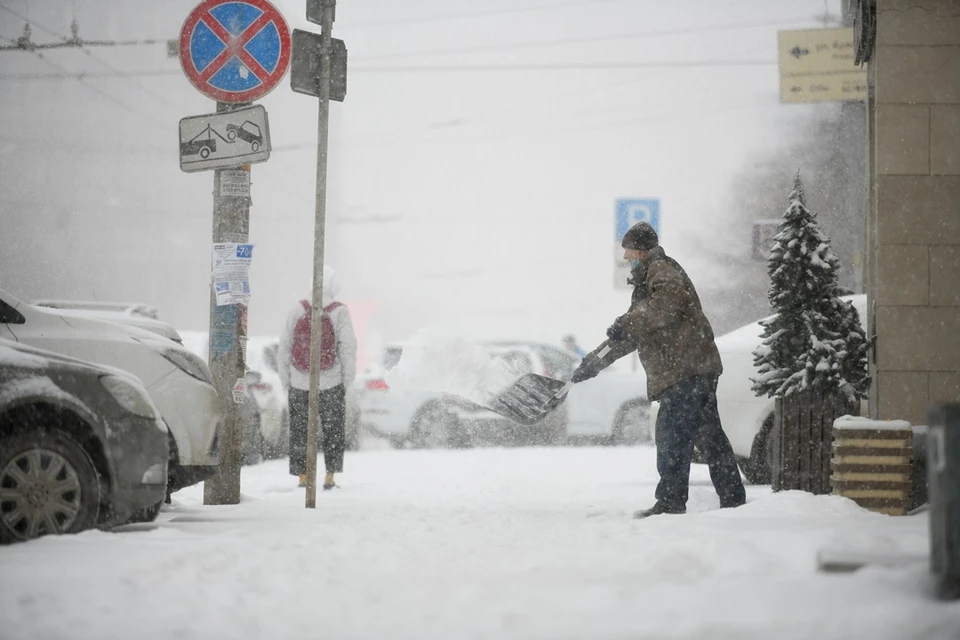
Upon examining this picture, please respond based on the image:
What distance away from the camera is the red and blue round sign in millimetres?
8602

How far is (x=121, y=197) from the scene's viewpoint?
39.8 meters

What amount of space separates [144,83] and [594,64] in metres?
17.7

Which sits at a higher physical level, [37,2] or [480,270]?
[37,2]

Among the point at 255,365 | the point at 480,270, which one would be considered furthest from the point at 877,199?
the point at 480,270

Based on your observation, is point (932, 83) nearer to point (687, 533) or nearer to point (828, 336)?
point (828, 336)

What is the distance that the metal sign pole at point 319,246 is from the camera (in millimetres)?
8055

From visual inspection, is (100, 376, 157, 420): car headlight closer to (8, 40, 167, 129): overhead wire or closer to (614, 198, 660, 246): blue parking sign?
(614, 198, 660, 246): blue parking sign

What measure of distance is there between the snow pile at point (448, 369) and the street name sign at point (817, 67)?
6.96m

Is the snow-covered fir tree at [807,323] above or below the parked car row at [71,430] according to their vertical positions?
above

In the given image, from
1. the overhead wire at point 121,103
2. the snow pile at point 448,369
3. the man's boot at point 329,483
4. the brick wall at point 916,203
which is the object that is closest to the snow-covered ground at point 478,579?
the brick wall at point 916,203

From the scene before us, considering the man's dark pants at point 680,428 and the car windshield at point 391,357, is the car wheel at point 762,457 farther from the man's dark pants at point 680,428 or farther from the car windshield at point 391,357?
the car windshield at point 391,357

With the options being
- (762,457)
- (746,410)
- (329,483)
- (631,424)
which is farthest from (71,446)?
(631,424)

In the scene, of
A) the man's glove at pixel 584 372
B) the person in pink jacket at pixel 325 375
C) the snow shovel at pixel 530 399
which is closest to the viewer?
the man's glove at pixel 584 372

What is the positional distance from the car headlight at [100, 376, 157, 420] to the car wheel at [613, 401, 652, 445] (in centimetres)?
1067
